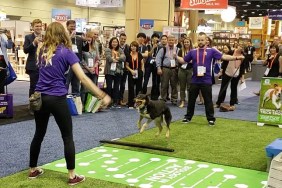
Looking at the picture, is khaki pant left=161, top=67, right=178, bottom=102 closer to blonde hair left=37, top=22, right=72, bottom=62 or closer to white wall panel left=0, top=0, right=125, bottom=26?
blonde hair left=37, top=22, right=72, bottom=62

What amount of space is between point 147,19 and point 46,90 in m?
11.2

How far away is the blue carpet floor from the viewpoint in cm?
508

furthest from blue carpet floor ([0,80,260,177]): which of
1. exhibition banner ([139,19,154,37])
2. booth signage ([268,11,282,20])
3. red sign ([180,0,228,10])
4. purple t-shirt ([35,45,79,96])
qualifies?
booth signage ([268,11,282,20])

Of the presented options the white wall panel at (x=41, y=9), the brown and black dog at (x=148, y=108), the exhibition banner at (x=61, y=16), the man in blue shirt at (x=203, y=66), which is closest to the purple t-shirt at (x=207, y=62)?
the man in blue shirt at (x=203, y=66)

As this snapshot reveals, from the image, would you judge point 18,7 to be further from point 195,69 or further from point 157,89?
point 195,69

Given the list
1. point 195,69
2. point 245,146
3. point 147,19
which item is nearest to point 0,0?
point 147,19

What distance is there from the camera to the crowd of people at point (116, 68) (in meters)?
3.95

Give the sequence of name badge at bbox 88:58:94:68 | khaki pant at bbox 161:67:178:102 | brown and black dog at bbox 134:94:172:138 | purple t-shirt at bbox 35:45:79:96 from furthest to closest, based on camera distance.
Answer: khaki pant at bbox 161:67:178:102 < name badge at bbox 88:58:94:68 < brown and black dog at bbox 134:94:172:138 < purple t-shirt at bbox 35:45:79:96

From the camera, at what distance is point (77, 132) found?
673cm

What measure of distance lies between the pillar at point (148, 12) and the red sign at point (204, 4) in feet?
4.48

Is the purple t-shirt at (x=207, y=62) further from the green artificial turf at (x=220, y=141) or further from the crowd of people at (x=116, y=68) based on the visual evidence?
the green artificial turf at (x=220, y=141)

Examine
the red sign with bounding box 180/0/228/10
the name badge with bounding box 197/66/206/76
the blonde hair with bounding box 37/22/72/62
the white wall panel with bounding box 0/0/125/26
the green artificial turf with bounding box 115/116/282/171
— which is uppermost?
the white wall panel with bounding box 0/0/125/26

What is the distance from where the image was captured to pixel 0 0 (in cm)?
2667

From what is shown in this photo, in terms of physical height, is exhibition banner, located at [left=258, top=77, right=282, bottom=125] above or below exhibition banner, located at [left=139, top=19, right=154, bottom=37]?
below
